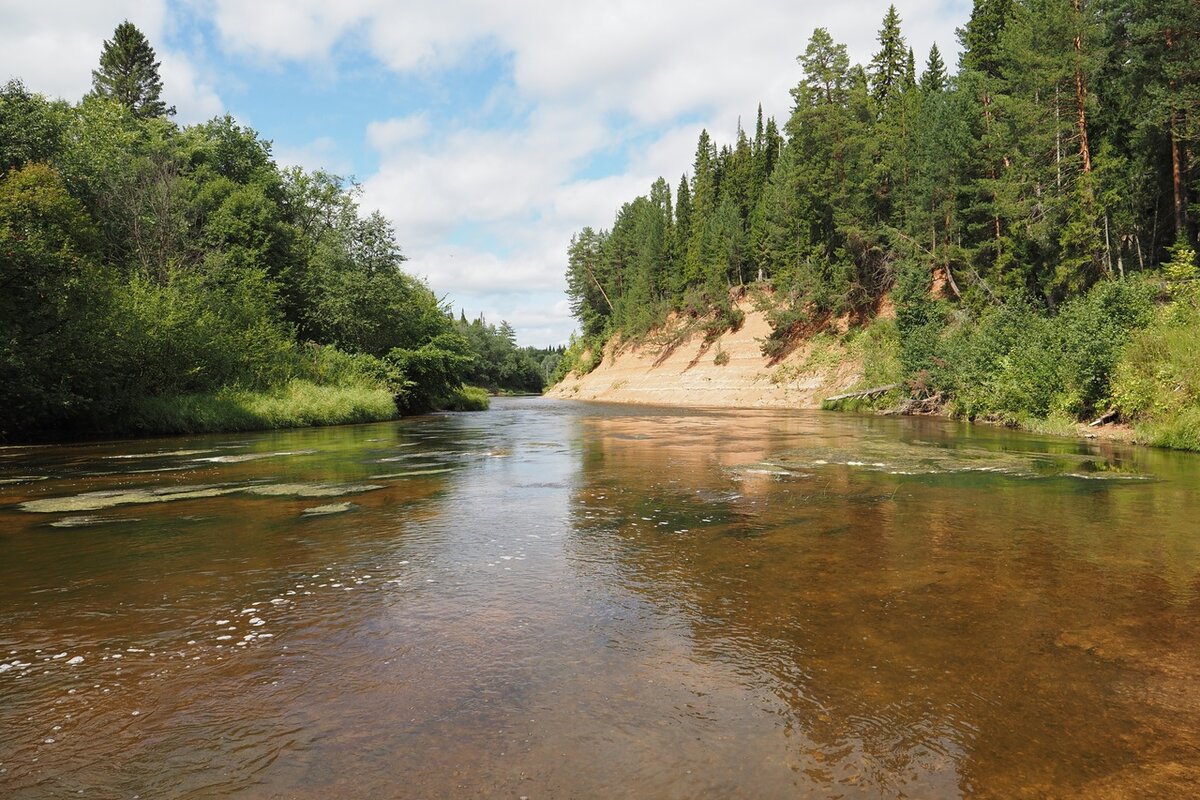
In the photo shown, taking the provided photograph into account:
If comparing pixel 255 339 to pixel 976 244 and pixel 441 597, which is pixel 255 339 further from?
pixel 976 244

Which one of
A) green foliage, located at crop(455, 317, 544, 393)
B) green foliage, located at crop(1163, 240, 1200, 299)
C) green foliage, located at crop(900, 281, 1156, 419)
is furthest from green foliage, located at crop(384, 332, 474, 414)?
green foliage, located at crop(455, 317, 544, 393)

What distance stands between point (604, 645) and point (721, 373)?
50.3 meters

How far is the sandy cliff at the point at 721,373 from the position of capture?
44.2m

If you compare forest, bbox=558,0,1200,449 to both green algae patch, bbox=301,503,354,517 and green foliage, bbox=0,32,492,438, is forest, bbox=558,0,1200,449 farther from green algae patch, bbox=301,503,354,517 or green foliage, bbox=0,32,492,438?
green foliage, bbox=0,32,492,438

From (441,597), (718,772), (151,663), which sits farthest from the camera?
(441,597)

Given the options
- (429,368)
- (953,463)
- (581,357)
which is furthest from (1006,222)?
(581,357)

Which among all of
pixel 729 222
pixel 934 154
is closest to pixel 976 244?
pixel 934 154

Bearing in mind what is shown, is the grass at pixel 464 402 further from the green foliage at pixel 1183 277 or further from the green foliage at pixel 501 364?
the green foliage at pixel 501 364

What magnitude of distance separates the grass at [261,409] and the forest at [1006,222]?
26091 millimetres

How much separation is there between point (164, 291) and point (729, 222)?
158 feet

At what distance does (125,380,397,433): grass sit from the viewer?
2141 centimetres

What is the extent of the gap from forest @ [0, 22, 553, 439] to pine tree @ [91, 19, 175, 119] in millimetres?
151

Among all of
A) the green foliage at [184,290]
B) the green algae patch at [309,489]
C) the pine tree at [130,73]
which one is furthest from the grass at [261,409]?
the pine tree at [130,73]

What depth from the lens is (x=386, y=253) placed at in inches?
1576
